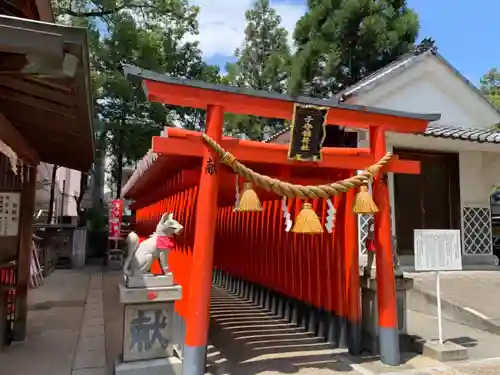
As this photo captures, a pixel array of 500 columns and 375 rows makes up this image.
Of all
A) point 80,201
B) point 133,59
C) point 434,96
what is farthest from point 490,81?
point 80,201

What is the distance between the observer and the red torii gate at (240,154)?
4.76 metres

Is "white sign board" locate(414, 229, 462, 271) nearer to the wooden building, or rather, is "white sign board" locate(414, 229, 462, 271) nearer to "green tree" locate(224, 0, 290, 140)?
the wooden building

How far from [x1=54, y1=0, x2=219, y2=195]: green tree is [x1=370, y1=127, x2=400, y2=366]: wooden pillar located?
37.6ft

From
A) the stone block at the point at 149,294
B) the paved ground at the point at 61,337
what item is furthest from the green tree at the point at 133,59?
the stone block at the point at 149,294

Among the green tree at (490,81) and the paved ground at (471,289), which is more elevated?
the green tree at (490,81)

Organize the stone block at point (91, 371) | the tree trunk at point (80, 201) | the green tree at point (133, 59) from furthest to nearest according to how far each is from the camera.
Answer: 1. the tree trunk at point (80, 201)
2. the green tree at point (133, 59)
3. the stone block at point (91, 371)

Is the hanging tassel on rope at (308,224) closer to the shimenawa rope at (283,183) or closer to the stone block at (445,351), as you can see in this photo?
the shimenawa rope at (283,183)

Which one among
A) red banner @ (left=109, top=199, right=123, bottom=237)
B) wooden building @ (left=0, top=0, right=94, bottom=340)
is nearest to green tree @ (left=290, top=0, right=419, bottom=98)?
red banner @ (left=109, top=199, right=123, bottom=237)

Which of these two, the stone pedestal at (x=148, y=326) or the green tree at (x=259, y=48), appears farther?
the green tree at (x=259, y=48)

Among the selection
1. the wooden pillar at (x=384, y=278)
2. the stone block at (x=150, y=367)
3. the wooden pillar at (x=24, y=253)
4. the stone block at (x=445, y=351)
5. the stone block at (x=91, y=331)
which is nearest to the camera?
the stone block at (x=150, y=367)

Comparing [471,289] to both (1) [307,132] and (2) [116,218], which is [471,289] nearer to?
(1) [307,132]

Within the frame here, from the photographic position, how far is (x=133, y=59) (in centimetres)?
1714

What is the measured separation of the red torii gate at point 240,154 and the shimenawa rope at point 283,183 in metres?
0.12

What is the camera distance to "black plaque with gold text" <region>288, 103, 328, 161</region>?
539 centimetres
